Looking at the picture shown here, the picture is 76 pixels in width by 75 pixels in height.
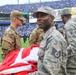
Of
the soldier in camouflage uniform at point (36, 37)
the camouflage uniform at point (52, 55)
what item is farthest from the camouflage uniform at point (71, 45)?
the soldier in camouflage uniform at point (36, 37)

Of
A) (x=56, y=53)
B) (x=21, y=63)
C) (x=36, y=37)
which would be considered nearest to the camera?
(x=56, y=53)

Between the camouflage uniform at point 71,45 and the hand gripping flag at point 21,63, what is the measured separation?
1.50ft

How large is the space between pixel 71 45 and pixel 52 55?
95 cm

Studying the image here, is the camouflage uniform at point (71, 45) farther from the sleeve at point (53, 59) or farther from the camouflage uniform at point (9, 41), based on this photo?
the camouflage uniform at point (9, 41)

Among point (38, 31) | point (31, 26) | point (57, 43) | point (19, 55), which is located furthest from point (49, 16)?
point (31, 26)

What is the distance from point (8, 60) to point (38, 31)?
3.58m

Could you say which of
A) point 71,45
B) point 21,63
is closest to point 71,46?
point 71,45

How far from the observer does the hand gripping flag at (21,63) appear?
373 cm

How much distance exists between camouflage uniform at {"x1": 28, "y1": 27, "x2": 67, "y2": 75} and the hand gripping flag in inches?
27.6

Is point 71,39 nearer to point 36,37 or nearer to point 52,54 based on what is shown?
point 52,54

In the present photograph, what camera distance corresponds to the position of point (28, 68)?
12.3ft

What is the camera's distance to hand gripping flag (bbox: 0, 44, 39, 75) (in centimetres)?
373

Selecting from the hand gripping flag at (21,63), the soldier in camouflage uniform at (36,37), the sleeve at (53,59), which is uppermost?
the sleeve at (53,59)

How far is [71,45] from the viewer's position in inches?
148
